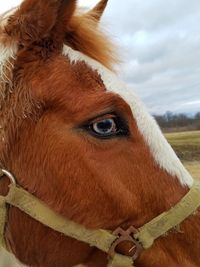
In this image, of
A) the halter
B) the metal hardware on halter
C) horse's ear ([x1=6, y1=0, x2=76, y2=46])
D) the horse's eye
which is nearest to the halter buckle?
the halter

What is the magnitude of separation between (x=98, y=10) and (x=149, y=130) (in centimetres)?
120

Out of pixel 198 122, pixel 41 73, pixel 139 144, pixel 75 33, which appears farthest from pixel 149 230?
pixel 198 122

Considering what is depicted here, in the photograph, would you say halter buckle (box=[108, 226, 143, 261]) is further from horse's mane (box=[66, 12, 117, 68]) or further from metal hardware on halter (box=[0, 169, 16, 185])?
horse's mane (box=[66, 12, 117, 68])

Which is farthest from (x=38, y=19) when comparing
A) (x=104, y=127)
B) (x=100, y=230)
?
(x=100, y=230)

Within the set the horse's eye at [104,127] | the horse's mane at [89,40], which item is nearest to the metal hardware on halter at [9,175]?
the horse's eye at [104,127]

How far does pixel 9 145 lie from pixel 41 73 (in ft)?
1.47

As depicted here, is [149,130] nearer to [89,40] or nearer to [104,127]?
[104,127]

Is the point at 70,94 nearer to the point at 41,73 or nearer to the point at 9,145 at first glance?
the point at 41,73

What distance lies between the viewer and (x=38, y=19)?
96.9 inches

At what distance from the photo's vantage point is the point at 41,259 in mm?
2447

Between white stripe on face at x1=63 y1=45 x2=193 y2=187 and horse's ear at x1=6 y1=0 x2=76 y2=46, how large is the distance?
20 centimetres

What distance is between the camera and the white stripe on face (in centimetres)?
241

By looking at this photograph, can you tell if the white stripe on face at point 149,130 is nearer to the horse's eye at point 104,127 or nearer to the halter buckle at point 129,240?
the horse's eye at point 104,127

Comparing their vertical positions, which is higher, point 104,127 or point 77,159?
point 104,127
